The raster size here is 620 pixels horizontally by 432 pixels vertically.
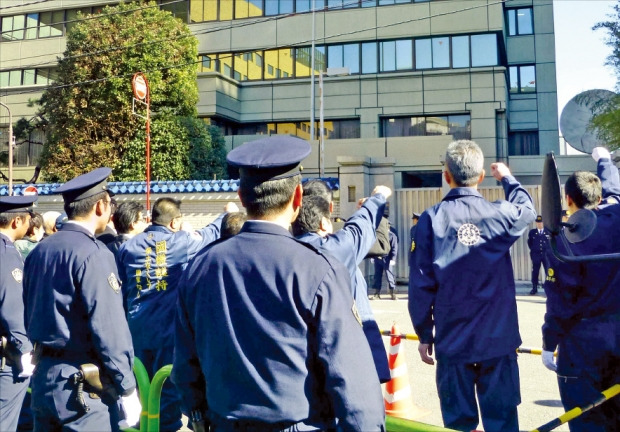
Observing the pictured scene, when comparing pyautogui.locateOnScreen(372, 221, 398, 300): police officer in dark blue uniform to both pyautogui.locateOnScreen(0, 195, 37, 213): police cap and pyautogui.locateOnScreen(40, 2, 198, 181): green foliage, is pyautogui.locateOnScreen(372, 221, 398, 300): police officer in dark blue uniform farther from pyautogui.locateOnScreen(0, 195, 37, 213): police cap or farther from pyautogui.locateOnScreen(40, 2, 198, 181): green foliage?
pyautogui.locateOnScreen(40, 2, 198, 181): green foliage

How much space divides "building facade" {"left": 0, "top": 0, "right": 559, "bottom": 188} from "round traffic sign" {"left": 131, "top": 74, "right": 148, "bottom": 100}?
20.8 feet

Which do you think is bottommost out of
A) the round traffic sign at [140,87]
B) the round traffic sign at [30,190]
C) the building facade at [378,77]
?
the round traffic sign at [30,190]

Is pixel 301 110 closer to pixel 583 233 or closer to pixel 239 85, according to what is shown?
pixel 239 85

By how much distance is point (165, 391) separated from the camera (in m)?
4.62

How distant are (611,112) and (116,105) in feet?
59.1

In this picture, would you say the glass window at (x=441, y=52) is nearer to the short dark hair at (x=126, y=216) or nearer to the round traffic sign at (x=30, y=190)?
the round traffic sign at (x=30, y=190)

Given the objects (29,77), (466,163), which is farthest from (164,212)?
(29,77)

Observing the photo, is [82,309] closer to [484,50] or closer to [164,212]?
[164,212]

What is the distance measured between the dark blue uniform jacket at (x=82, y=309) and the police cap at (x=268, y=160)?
141 centimetres

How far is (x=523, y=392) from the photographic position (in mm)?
6039

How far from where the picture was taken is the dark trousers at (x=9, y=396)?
13.9 ft

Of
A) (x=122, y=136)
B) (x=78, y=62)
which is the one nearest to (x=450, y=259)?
(x=122, y=136)

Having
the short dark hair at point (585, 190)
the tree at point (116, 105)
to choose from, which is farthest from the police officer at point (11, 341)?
the tree at point (116, 105)

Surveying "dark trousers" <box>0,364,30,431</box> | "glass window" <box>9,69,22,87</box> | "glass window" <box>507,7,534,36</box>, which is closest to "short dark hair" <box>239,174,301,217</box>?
"dark trousers" <box>0,364,30,431</box>
